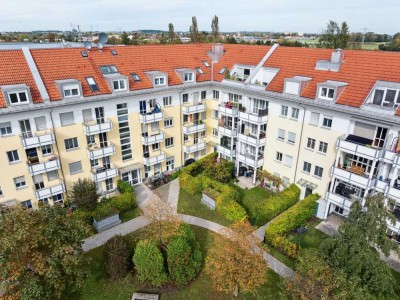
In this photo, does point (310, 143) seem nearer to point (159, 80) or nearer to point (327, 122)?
point (327, 122)

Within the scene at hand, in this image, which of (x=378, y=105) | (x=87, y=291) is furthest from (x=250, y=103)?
(x=87, y=291)

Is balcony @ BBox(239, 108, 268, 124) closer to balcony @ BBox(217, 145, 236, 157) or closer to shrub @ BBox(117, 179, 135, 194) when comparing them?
balcony @ BBox(217, 145, 236, 157)

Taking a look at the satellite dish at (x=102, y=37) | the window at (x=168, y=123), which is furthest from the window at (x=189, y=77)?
the satellite dish at (x=102, y=37)

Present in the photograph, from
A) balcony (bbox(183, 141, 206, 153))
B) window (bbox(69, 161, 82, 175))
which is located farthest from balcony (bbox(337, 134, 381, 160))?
window (bbox(69, 161, 82, 175))

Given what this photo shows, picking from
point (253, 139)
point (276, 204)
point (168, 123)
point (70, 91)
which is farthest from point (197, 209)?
point (70, 91)

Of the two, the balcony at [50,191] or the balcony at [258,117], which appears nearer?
the balcony at [50,191]

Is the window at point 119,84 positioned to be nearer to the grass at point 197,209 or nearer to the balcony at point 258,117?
the grass at point 197,209
